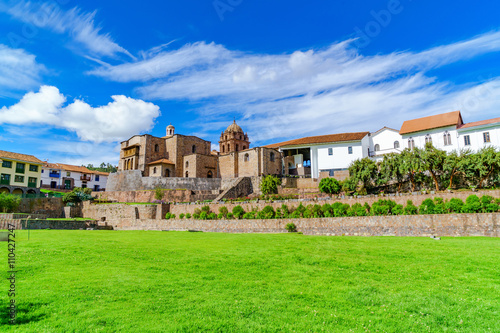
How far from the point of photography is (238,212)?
29.7m

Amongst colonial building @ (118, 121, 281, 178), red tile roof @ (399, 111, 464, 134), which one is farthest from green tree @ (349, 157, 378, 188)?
colonial building @ (118, 121, 281, 178)

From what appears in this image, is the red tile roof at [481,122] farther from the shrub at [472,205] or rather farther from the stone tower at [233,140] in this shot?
the stone tower at [233,140]

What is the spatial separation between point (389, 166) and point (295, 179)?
16263 millimetres

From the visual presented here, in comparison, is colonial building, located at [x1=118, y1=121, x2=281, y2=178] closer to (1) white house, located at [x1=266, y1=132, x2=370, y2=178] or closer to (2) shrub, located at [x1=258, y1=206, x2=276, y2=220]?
(1) white house, located at [x1=266, y1=132, x2=370, y2=178]

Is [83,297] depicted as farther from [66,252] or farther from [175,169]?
[175,169]

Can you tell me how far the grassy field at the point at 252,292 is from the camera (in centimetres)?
552

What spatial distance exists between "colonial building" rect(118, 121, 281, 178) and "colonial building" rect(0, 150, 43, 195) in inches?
581

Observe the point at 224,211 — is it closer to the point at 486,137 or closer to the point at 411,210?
the point at 411,210

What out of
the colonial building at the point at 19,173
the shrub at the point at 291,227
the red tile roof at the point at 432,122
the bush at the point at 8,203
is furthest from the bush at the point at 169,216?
the red tile roof at the point at 432,122

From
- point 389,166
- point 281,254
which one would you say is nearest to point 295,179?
point 389,166

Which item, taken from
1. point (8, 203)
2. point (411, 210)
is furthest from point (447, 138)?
point (8, 203)

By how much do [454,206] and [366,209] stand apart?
5503 mm

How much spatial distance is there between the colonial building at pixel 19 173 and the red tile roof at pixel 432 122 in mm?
53627

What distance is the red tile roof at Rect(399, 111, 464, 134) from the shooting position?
40156 millimetres
